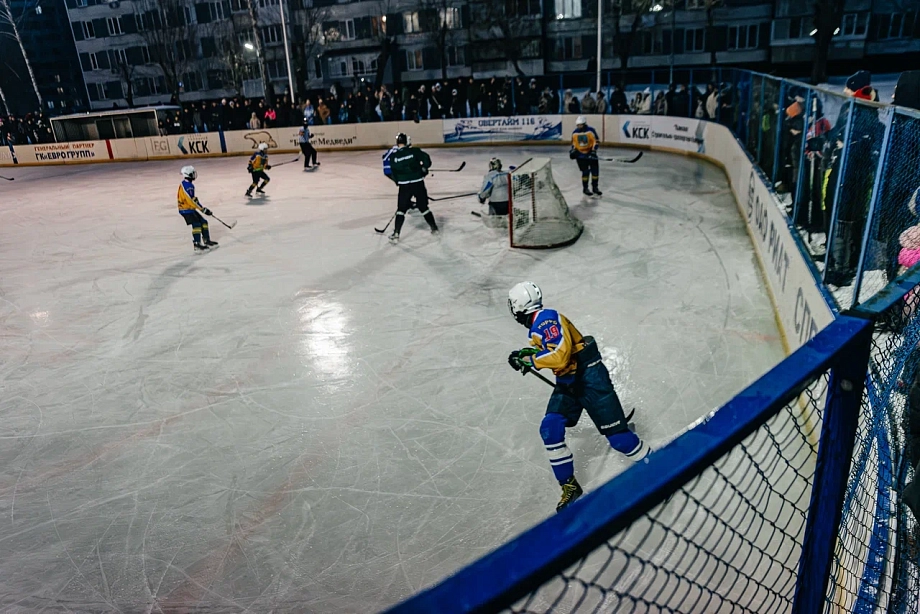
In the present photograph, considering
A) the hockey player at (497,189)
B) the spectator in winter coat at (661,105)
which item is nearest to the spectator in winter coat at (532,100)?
the spectator in winter coat at (661,105)

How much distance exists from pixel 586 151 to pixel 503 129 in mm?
8753

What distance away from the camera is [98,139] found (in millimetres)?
24094

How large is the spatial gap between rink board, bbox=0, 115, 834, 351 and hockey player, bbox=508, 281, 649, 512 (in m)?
1.47

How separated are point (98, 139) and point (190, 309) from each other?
2051 cm

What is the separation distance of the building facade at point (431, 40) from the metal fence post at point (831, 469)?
28624 millimetres

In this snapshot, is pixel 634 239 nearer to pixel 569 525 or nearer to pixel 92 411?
pixel 92 411

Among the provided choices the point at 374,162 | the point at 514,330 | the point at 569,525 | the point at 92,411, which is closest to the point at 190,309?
the point at 92,411

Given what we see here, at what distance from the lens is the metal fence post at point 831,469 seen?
1328 millimetres

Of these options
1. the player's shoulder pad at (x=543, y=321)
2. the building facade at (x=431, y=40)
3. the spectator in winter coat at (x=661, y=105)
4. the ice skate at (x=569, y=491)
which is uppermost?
the building facade at (x=431, y=40)

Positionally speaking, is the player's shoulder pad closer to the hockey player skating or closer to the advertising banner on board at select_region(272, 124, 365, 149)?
the hockey player skating

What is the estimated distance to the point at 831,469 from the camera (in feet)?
4.70

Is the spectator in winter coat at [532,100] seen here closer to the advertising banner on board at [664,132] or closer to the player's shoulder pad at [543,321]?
the advertising banner on board at [664,132]

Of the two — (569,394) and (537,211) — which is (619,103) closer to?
(537,211)

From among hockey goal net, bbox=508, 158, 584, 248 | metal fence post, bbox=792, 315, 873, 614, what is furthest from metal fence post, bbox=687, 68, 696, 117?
metal fence post, bbox=792, 315, 873, 614
